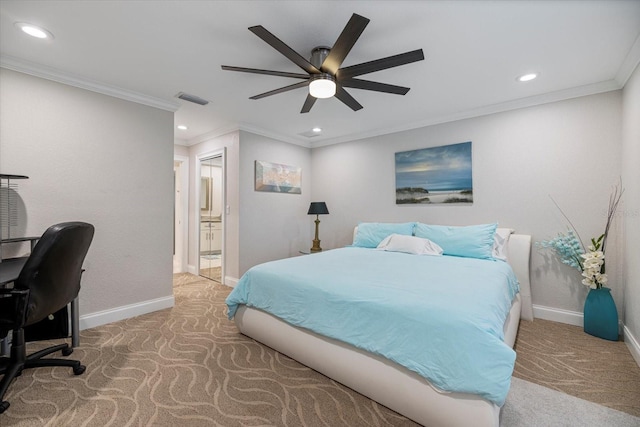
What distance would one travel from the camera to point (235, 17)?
74.3 inches

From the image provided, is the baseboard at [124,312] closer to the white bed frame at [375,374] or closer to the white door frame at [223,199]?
the white door frame at [223,199]

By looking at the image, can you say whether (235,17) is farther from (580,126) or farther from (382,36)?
(580,126)

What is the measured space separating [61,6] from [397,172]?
12.5ft

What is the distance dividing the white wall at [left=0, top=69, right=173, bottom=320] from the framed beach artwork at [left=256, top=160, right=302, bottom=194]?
1370mm

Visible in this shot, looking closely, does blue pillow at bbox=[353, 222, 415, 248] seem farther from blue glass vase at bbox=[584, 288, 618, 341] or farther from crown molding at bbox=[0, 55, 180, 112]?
crown molding at bbox=[0, 55, 180, 112]

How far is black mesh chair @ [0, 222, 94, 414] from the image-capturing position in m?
1.62

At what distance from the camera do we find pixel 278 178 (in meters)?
4.75

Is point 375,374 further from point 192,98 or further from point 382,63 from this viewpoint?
point 192,98

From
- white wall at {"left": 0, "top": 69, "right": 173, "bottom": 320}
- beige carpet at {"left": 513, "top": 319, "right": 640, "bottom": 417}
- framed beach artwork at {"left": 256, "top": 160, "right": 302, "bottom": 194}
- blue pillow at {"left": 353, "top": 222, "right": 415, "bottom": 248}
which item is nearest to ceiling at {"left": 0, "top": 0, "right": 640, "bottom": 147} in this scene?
white wall at {"left": 0, "top": 69, "right": 173, "bottom": 320}

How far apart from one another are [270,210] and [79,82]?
108 inches

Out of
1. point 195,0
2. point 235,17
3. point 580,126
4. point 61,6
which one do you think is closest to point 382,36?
point 235,17

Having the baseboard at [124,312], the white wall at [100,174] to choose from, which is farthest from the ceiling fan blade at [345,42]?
the baseboard at [124,312]

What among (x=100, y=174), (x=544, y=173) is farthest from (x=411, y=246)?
(x=100, y=174)

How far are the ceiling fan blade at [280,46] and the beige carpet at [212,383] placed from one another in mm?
2237
